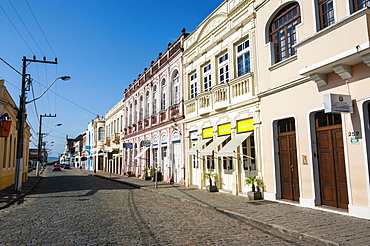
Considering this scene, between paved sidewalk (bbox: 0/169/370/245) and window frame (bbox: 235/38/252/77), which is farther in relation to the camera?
window frame (bbox: 235/38/252/77)

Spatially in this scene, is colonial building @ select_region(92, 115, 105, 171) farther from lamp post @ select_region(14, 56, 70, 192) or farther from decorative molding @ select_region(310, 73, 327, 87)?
decorative molding @ select_region(310, 73, 327, 87)

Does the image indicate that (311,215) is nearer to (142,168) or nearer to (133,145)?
(142,168)

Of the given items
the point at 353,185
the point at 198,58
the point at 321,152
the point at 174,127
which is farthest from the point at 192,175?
the point at 353,185

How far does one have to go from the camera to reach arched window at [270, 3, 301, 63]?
1074cm

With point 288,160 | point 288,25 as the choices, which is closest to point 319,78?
point 288,25

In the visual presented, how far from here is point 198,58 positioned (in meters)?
17.9

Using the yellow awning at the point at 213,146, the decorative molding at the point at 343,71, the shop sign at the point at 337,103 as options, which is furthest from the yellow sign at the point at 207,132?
the shop sign at the point at 337,103

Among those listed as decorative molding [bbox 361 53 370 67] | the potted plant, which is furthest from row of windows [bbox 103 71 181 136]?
decorative molding [bbox 361 53 370 67]

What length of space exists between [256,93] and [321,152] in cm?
391

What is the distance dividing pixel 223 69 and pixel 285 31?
4.69 m

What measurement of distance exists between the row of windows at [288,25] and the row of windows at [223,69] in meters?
1.91

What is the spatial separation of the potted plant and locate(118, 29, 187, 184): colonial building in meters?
7.60

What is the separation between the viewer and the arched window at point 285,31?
35.2ft

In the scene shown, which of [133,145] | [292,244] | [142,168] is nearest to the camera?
[292,244]
